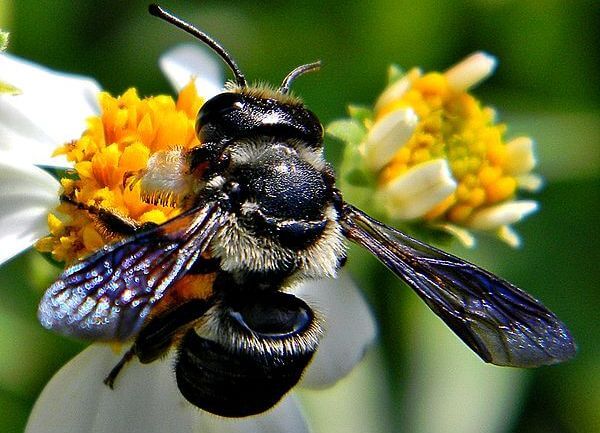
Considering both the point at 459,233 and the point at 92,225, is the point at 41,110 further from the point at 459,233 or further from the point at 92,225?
the point at 459,233

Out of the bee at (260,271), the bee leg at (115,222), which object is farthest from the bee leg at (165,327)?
the bee leg at (115,222)

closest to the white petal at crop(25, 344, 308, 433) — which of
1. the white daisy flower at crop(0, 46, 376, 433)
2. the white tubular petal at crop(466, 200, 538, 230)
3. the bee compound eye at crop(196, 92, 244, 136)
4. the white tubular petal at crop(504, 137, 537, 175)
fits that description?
the white daisy flower at crop(0, 46, 376, 433)

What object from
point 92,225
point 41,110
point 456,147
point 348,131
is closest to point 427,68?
point 456,147

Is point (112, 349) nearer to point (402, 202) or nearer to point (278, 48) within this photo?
point (402, 202)

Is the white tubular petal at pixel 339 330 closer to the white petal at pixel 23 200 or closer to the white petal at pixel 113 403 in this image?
the white petal at pixel 113 403

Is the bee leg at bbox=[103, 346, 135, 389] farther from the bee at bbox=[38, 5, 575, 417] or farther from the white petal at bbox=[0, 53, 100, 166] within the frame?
the white petal at bbox=[0, 53, 100, 166]
